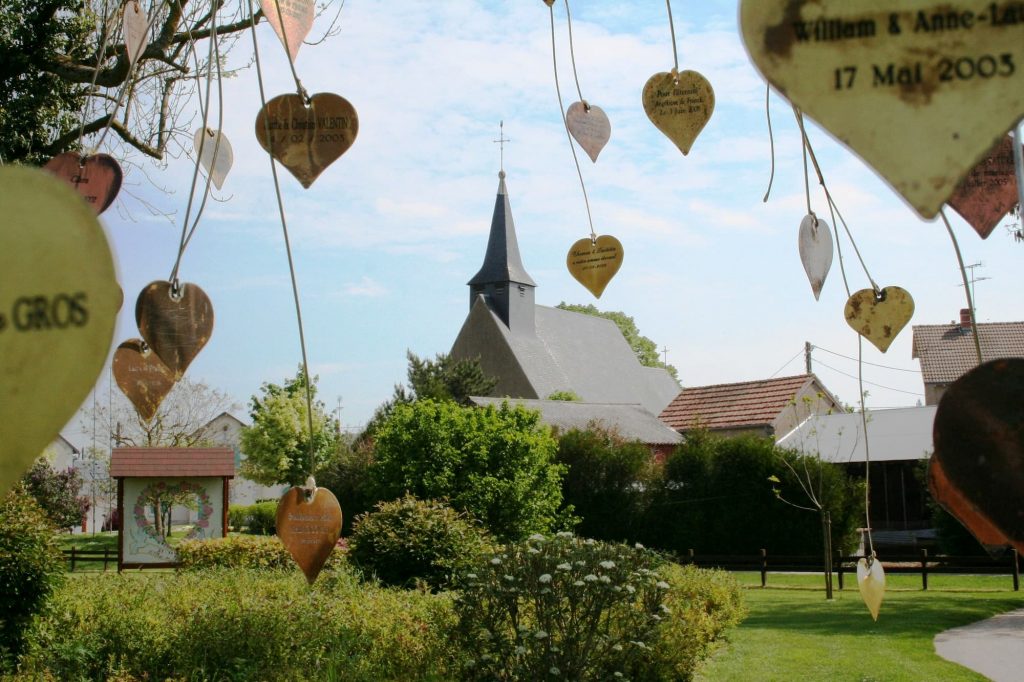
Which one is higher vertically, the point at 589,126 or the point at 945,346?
the point at 945,346

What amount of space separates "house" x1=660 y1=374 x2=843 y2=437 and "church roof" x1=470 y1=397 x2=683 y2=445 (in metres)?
2.15

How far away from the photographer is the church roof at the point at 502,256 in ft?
140

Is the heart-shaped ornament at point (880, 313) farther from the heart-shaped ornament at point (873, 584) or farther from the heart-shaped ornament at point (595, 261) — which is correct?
the heart-shaped ornament at point (595, 261)

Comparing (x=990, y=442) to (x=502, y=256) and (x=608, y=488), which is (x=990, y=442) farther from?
(x=502, y=256)

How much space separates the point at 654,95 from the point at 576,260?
551 millimetres

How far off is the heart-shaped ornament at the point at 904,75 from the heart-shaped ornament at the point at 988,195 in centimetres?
70

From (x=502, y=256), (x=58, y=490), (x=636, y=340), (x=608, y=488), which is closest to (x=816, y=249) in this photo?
(x=608, y=488)

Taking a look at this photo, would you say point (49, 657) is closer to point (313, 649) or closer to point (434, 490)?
point (313, 649)

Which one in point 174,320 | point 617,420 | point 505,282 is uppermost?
point 505,282

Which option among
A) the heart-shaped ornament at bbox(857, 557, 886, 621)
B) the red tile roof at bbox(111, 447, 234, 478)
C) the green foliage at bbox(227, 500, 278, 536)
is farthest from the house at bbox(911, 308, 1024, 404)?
the heart-shaped ornament at bbox(857, 557, 886, 621)

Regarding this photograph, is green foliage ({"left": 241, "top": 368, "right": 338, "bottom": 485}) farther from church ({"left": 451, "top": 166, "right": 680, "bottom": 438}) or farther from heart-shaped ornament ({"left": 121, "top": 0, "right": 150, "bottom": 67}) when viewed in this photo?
heart-shaped ornament ({"left": 121, "top": 0, "right": 150, "bottom": 67})

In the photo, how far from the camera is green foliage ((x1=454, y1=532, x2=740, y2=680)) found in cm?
742

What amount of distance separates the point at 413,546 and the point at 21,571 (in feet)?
17.2

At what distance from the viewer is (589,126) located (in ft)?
8.10
